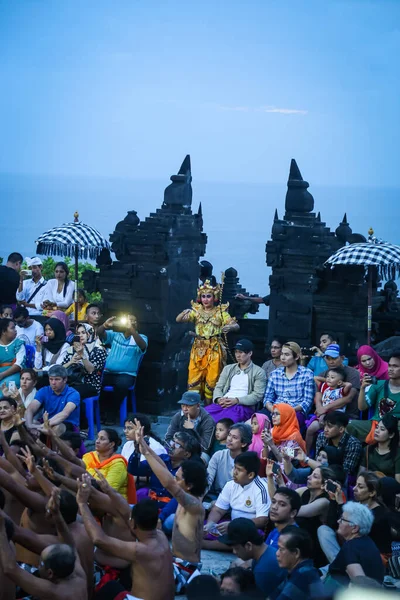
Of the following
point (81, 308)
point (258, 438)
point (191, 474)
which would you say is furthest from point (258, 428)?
point (81, 308)

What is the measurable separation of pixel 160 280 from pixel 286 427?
3.47m

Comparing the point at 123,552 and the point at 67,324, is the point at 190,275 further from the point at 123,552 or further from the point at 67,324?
the point at 123,552

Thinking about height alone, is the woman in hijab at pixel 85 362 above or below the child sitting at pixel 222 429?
above

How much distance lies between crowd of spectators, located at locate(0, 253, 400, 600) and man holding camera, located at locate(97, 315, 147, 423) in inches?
0.6

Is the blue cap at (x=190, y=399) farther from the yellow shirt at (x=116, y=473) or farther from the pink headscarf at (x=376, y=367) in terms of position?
the pink headscarf at (x=376, y=367)

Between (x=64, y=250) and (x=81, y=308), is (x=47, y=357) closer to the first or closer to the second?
(x=81, y=308)

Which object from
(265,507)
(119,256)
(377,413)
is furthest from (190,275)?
(265,507)

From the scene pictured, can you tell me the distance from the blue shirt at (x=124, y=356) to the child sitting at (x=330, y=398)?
265 centimetres

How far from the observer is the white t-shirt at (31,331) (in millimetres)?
11344

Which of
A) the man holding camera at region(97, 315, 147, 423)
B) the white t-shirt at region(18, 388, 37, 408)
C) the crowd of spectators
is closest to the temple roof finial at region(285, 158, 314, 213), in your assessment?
the crowd of spectators

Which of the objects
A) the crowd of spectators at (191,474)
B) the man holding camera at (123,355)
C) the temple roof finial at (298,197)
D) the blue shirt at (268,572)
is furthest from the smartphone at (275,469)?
the temple roof finial at (298,197)

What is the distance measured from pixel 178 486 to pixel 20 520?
132 cm

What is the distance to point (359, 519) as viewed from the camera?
6.86 meters

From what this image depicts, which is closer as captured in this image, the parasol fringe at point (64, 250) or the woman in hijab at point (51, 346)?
the woman in hijab at point (51, 346)
